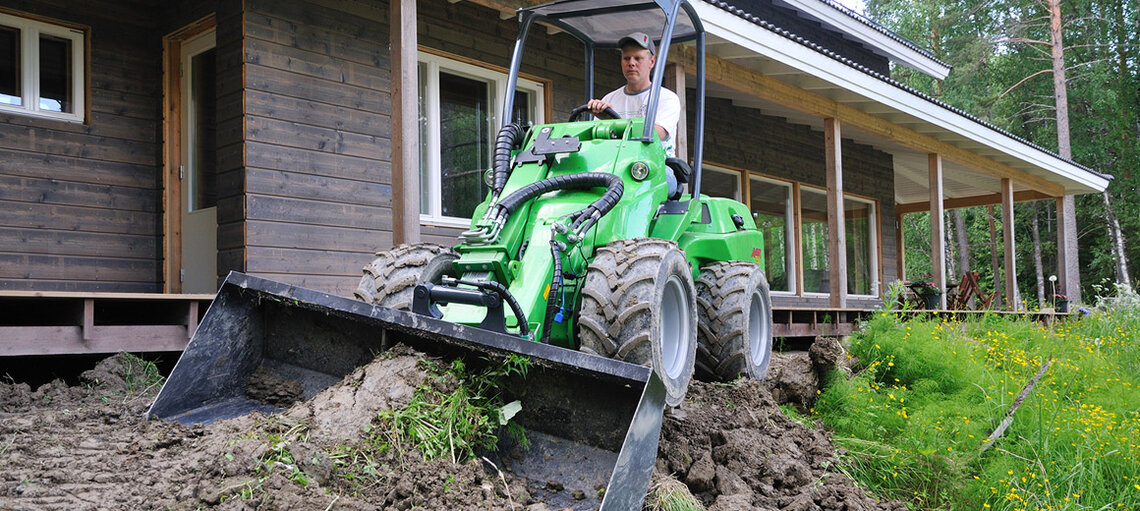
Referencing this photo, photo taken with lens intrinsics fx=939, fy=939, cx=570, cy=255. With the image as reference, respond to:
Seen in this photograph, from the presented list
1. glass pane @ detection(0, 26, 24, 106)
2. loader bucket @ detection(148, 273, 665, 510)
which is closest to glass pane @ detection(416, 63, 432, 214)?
glass pane @ detection(0, 26, 24, 106)

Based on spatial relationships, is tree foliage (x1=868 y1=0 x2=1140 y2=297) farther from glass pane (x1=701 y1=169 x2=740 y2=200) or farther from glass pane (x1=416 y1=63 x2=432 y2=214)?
glass pane (x1=416 y1=63 x2=432 y2=214)

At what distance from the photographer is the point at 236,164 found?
275 inches

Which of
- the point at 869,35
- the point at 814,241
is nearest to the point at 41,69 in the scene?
the point at 814,241

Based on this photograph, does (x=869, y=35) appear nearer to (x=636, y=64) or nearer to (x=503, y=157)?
(x=636, y=64)

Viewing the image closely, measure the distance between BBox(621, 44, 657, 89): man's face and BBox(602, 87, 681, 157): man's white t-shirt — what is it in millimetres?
62

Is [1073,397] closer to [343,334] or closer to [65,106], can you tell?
[343,334]

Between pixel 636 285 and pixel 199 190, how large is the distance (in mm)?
5087

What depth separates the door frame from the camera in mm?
7500

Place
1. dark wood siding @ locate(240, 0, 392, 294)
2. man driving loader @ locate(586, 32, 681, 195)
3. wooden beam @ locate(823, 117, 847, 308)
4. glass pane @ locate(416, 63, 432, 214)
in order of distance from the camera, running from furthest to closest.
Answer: wooden beam @ locate(823, 117, 847, 308) → glass pane @ locate(416, 63, 432, 214) → dark wood siding @ locate(240, 0, 392, 294) → man driving loader @ locate(586, 32, 681, 195)

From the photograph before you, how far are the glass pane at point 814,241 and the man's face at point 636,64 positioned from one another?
969 centimetres

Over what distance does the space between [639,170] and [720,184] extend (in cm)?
875

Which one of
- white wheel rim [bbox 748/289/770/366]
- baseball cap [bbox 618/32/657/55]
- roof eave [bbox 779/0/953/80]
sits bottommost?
white wheel rim [bbox 748/289/770/366]

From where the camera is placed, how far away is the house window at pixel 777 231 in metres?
13.9

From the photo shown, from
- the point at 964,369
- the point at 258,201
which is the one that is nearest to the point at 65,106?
the point at 258,201
